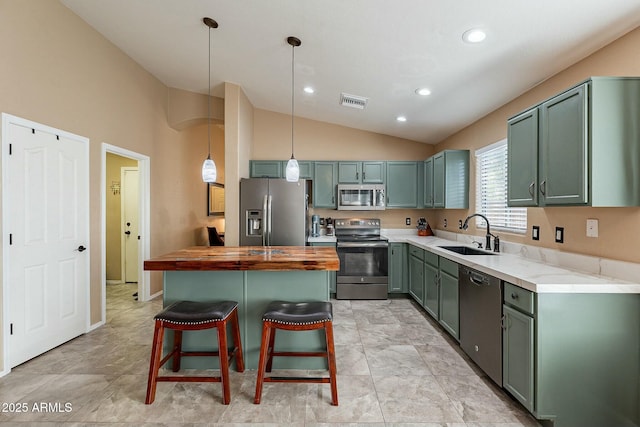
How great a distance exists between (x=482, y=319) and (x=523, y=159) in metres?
1.26

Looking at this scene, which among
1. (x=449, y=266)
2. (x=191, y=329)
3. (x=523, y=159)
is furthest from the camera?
(x=449, y=266)

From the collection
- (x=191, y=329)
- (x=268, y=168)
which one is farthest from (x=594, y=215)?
(x=268, y=168)

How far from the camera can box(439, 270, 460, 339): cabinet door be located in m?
2.82

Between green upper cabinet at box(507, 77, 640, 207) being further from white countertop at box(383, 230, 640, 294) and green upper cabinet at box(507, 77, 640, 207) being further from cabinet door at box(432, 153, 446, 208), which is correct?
cabinet door at box(432, 153, 446, 208)

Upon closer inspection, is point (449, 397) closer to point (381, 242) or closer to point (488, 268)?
point (488, 268)

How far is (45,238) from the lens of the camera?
9.08 feet

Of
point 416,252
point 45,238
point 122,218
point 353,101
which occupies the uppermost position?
point 353,101

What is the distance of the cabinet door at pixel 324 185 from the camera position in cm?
490

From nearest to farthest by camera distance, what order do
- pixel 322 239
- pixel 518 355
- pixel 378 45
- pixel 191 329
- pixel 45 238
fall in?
1. pixel 518 355
2. pixel 191 329
3. pixel 378 45
4. pixel 45 238
5. pixel 322 239

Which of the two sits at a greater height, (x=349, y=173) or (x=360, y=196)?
(x=349, y=173)

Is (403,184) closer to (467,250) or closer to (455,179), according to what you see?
(455,179)

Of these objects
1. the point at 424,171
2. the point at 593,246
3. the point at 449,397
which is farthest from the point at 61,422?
the point at 424,171

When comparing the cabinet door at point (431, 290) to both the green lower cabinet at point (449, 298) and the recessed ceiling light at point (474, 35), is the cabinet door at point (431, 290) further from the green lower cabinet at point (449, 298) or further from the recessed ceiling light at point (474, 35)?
the recessed ceiling light at point (474, 35)

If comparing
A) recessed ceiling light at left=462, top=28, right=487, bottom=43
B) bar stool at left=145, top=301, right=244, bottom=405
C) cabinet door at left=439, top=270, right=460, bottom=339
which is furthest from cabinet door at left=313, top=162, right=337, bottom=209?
bar stool at left=145, top=301, right=244, bottom=405
